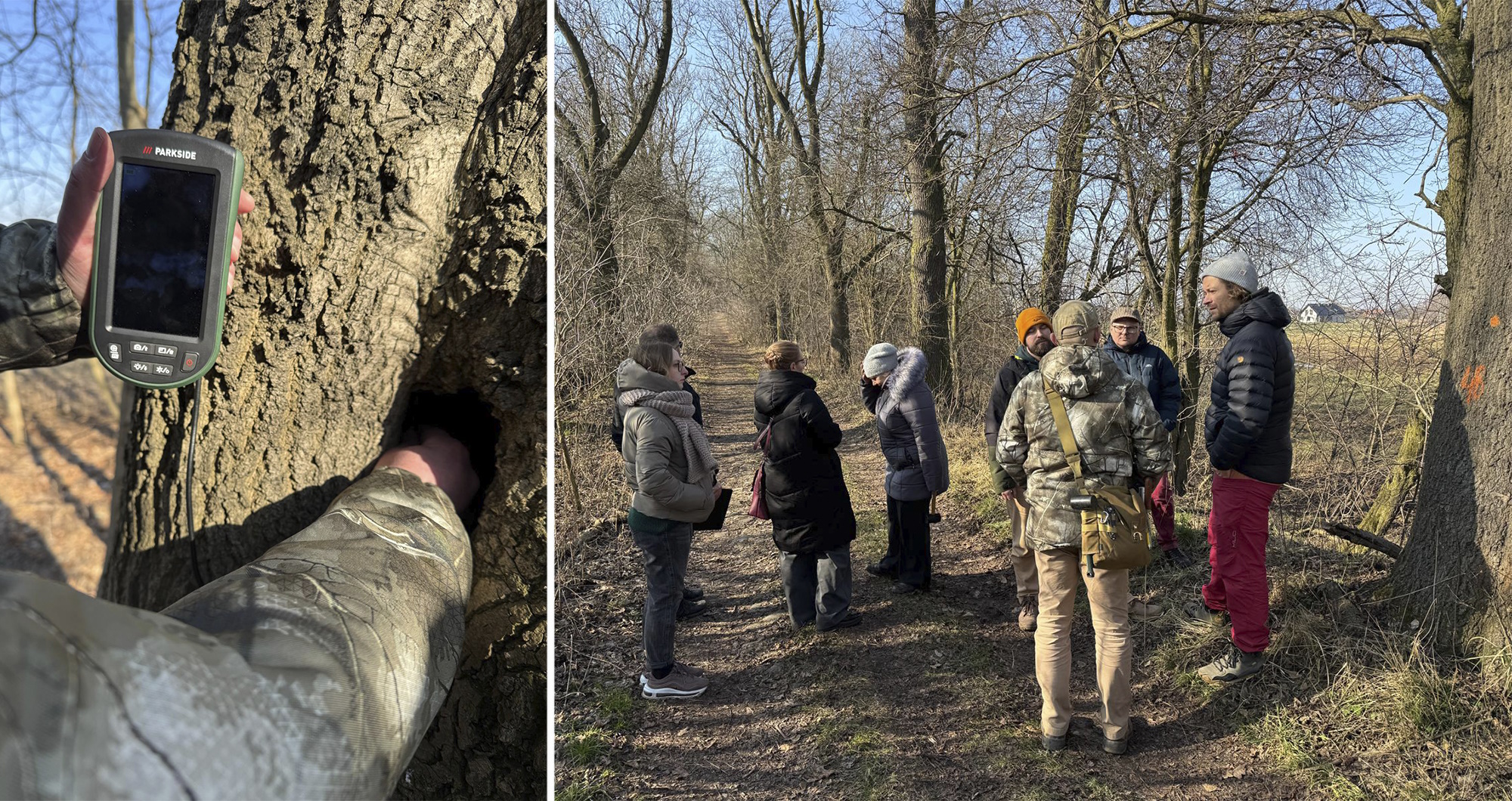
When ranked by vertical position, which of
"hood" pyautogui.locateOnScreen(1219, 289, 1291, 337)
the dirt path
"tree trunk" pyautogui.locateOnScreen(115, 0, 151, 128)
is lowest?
the dirt path

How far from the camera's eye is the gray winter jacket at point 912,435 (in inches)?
211

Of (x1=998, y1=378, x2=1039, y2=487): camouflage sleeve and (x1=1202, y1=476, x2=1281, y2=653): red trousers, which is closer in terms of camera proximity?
(x1=998, y1=378, x2=1039, y2=487): camouflage sleeve

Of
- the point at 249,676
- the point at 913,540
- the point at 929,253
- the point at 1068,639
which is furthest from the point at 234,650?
the point at 929,253

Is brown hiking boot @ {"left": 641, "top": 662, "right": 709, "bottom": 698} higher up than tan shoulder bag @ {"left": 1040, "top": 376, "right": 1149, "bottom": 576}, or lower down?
lower down

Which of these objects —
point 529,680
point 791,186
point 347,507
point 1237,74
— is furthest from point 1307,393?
point 791,186

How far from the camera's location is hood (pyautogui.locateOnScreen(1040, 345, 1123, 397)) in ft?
12.0

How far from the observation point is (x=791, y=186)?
18.6m

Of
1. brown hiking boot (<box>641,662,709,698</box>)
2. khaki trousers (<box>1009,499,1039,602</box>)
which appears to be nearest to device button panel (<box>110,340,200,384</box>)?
brown hiking boot (<box>641,662,709,698</box>)

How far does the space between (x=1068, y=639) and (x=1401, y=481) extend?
2.86m

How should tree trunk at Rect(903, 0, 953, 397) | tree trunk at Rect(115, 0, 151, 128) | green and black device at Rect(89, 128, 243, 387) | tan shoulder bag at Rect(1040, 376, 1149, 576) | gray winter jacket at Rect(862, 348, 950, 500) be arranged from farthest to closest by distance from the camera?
tree trunk at Rect(903, 0, 953, 397)
gray winter jacket at Rect(862, 348, 950, 500)
tan shoulder bag at Rect(1040, 376, 1149, 576)
tree trunk at Rect(115, 0, 151, 128)
green and black device at Rect(89, 128, 243, 387)

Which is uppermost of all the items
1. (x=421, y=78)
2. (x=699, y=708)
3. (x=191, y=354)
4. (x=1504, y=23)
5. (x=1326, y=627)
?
(x=1504, y=23)

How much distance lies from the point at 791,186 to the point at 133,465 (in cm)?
1783

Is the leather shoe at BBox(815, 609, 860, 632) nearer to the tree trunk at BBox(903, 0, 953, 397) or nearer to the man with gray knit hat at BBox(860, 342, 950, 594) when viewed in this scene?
the man with gray knit hat at BBox(860, 342, 950, 594)

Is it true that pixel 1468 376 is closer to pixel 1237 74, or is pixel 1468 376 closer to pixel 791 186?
pixel 1237 74
